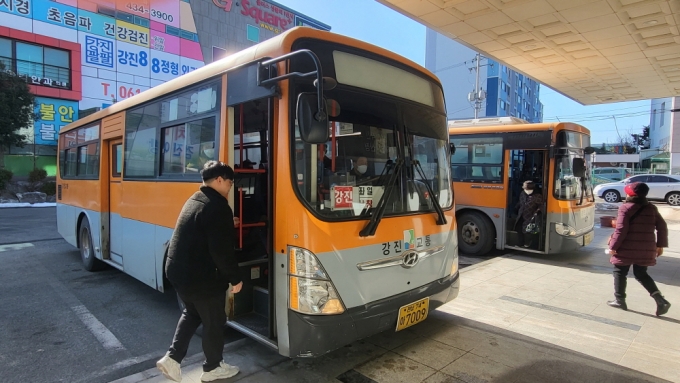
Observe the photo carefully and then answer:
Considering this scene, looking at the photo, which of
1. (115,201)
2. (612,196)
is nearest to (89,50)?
Result: (115,201)

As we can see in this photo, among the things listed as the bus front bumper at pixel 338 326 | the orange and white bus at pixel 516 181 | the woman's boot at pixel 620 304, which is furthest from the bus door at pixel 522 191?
the bus front bumper at pixel 338 326

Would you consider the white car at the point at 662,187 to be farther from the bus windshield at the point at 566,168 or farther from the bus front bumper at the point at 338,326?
the bus front bumper at the point at 338,326

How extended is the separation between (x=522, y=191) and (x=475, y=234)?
4.46 feet

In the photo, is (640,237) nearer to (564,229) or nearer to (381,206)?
(564,229)

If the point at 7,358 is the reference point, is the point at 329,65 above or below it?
above

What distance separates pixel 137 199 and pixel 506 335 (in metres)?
4.83

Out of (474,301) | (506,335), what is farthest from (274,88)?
(474,301)

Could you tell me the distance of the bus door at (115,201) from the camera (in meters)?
5.87

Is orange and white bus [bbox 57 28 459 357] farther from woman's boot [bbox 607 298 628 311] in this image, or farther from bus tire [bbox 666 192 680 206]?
bus tire [bbox 666 192 680 206]

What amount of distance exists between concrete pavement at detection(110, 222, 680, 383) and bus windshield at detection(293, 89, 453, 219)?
55.5 inches

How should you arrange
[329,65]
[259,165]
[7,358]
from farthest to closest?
[259,165], [7,358], [329,65]

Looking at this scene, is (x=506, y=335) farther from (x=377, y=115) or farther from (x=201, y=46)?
(x=201, y=46)

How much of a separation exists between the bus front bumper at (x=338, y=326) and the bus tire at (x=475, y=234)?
18.7 feet

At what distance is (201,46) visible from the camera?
93.1ft
